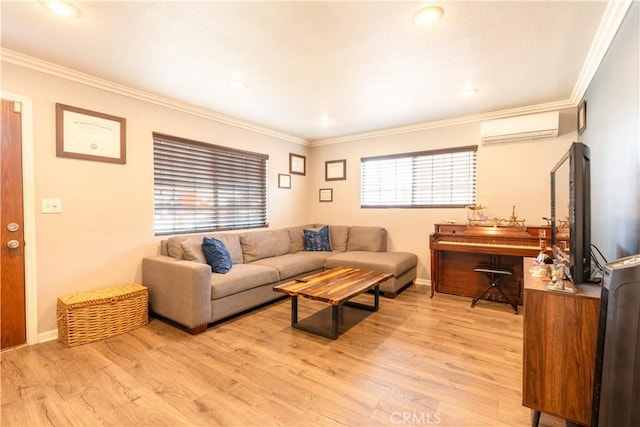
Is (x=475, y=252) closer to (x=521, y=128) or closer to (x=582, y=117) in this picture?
(x=521, y=128)

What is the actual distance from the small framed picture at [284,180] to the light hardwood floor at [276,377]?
2601 millimetres

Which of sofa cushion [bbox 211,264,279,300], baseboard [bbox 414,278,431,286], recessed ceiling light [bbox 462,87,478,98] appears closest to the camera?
sofa cushion [bbox 211,264,279,300]

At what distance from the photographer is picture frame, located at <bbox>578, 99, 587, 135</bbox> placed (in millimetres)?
2918

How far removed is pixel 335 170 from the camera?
5.29 metres

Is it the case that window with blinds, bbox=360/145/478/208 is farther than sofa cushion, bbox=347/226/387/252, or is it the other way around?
sofa cushion, bbox=347/226/387/252

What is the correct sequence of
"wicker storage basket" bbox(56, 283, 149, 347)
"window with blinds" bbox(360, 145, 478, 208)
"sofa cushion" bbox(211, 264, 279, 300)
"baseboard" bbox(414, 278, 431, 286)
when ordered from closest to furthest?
1. "wicker storage basket" bbox(56, 283, 149, 347)
2. "sofa cushion" bbox(211, 264, 279, 300)
3. "window with blinds" bbox(360, 145, 478, 208)
4. "baseboard" bbox(414, 278, 431, 286)

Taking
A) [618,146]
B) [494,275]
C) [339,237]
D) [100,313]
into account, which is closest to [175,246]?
[100,313]

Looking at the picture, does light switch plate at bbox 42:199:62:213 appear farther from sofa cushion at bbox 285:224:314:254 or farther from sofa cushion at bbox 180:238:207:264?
sofa cushion at bbox 285:224:314:254

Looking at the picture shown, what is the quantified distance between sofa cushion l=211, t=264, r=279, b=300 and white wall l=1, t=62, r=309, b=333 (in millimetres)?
979

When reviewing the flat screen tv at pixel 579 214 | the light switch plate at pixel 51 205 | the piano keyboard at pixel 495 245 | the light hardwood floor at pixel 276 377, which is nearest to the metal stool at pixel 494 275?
the piano keyboard at pixel 495 245

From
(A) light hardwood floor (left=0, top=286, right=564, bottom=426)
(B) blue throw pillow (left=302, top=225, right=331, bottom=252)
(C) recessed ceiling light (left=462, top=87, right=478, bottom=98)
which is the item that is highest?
(C) recessed ceiling light (left=462, top=87, right=478, bottom=98)

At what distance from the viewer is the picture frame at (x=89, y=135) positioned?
2.67 meters

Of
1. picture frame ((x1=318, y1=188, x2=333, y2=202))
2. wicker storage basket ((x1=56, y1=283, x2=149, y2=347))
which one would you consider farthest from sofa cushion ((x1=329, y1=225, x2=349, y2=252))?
wicker storage basket ((x1=56, y1=283, x2=149, y2=347))

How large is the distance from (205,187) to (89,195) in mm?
1281
